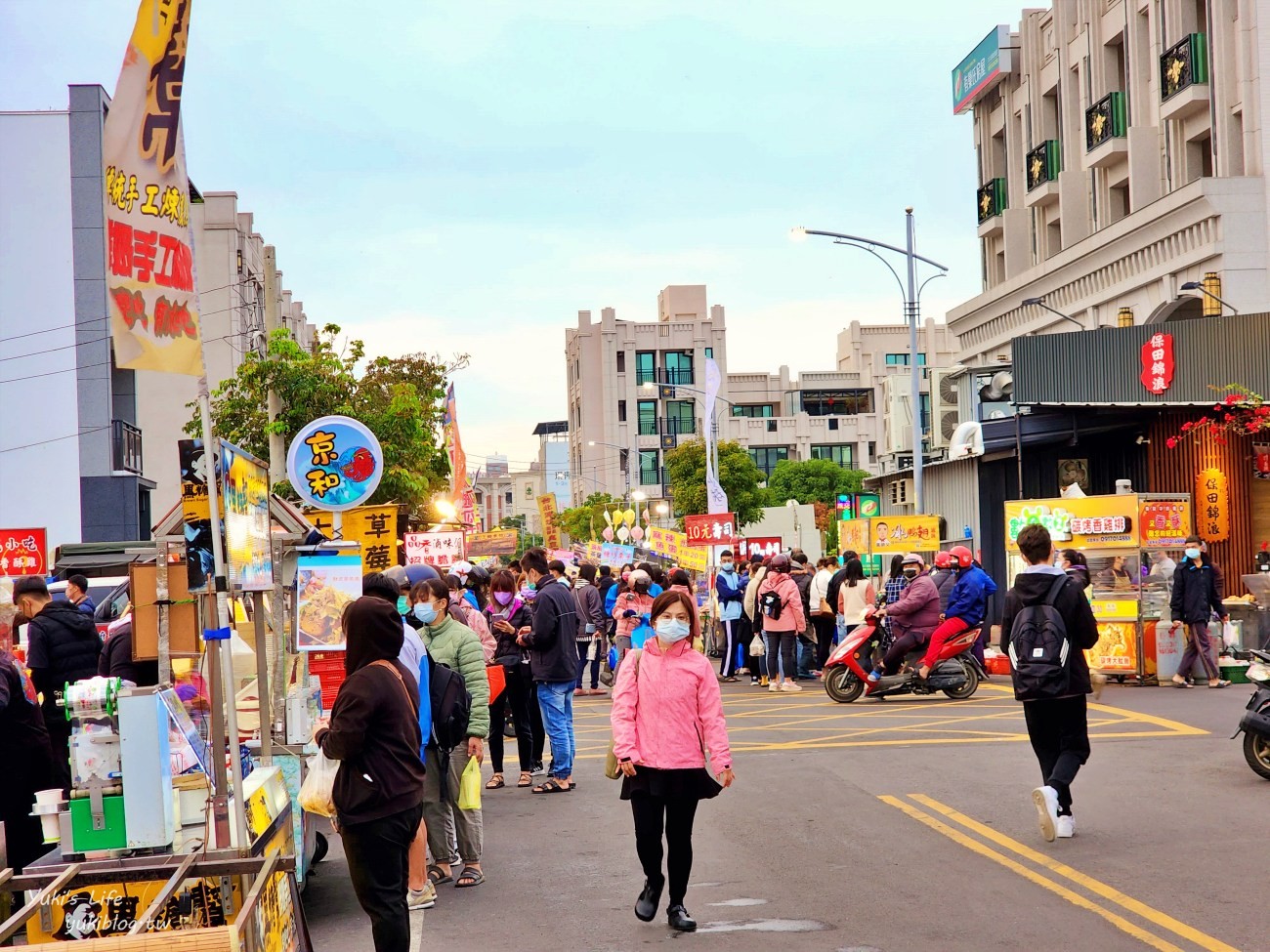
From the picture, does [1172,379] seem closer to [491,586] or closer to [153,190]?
[491,586]

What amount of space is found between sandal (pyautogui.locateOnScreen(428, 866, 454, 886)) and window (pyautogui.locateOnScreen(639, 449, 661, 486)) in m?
87.9

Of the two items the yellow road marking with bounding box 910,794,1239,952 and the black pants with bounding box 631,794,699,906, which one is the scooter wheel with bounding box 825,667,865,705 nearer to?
the yellow road marking with bounding box 910,794,1239,952

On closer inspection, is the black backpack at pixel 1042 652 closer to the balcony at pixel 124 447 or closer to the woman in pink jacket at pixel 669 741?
the woman in pink jacket at pixel 669 741

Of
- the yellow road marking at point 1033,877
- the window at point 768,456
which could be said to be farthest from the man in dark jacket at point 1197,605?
the window at point 768,456

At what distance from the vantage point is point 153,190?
5887 mm

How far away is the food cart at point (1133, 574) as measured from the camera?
65.7 ft

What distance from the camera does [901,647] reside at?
62.1 feet

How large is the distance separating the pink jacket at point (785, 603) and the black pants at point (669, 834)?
42.6 ft

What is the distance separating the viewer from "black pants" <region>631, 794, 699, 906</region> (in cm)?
787

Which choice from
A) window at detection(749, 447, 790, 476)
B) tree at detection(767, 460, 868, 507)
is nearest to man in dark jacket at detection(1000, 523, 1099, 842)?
tree at detection(767, 460, 868, 507)

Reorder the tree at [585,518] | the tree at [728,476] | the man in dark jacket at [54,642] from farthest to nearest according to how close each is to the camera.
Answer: the tree at [585,518], the tree at [728,476], the man in dark jacket at [54,642]

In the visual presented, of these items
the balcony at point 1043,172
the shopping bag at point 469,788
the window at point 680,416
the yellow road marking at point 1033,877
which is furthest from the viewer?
the window at point 680,416

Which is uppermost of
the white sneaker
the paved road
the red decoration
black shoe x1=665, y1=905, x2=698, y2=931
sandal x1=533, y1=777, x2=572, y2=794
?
the red decoration

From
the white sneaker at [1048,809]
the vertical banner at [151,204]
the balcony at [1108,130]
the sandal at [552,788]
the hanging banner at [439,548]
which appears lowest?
the sandal at [552,788]
